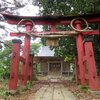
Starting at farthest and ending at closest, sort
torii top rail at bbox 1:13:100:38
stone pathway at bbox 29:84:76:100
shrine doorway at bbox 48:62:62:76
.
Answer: shrine doorway at bbox 48:62:62:76 < torii top rail at bbox 1:13:100:38 < stone pathway at bbox 29:84:76:100

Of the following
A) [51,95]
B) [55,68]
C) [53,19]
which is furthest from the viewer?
[55,68]

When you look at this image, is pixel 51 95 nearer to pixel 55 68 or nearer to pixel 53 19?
pixel 53 19

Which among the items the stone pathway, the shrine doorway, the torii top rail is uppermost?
the torii top rail

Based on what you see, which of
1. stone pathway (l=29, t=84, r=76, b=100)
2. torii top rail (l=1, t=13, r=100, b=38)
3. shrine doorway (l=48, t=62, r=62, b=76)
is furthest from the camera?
shrine doorway (l=48, t=62, r=62, b=76)

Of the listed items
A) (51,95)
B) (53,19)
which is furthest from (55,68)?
(51,95)

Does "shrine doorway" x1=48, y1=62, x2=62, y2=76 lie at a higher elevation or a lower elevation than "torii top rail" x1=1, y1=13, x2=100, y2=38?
lower

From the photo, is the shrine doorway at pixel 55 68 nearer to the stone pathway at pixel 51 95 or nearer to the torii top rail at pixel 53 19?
the torii top rail at pixel 53 19

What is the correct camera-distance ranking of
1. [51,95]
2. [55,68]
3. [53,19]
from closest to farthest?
1. [51,95]
2. [53,19]
3. [55,68]

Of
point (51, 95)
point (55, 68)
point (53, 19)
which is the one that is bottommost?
point (51, 95)

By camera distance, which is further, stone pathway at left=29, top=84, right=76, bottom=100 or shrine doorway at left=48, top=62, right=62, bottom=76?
shrine doorway at left=48, top=62, right=62, bottom=76

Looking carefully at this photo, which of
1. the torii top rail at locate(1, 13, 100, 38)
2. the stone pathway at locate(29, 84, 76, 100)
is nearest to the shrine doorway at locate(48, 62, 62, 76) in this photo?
the torii top rail at locate(1, 13, 100, 38)

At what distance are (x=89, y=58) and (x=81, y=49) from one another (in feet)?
6.58

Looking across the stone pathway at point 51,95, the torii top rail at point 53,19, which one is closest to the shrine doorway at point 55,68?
the torii top rail at point 53,19

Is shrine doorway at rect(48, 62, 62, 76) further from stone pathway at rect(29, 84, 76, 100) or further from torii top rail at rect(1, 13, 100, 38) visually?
stone pathway at rect(29, 84, 76, 100)
